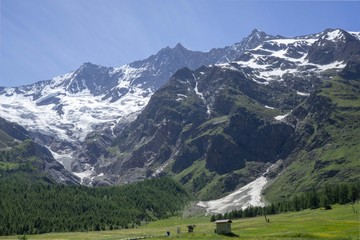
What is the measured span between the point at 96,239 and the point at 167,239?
57.7 metres

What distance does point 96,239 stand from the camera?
518 feet

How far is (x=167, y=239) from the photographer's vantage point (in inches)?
4250

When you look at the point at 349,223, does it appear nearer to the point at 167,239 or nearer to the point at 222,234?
the point at 222,234

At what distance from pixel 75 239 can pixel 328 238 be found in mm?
A: 97552

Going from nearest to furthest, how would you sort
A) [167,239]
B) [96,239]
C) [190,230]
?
1. [167,239]
2. [190,230]
3. [96,239]

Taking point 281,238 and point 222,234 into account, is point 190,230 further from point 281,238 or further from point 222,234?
point 281,238

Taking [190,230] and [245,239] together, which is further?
[190,230]

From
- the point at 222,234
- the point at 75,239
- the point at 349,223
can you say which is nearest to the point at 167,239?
the point at 222,234

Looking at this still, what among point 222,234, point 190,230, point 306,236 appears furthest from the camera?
point 190,230

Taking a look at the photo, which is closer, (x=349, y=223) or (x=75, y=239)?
(x=349, y=223)

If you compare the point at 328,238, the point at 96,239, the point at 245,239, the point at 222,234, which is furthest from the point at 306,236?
the point at 96,239

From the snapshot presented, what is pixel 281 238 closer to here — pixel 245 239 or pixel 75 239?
pixel 245 239

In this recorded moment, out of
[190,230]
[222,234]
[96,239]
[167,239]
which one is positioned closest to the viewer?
[167,239]

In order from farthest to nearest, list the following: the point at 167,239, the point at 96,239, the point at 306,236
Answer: the point at 96,239, the point at 167,239, the point at 306,236
